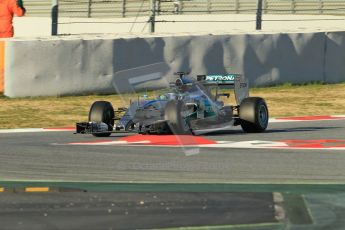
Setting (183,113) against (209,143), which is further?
(183,113)

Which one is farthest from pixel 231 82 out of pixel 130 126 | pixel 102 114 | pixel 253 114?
pixel 102 114

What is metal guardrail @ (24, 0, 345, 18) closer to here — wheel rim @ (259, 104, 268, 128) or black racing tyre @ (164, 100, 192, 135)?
wheel rim @ (259, 104, 268, 128)

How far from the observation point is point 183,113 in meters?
13.1

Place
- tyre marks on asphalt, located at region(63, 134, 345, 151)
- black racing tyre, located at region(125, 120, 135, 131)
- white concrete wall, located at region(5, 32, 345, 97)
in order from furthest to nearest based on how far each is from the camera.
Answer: white concrete wall, located at region(5, 32, 345, 97) < black racing tyre, located at region(125, 120, 135, 131) < tyre marks on asphalt, located at region(63, 134, 345, 151)

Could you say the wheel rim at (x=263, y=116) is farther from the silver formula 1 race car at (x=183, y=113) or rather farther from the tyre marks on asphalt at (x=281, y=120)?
the tyre marks on asphalt at (x=281, y=120)

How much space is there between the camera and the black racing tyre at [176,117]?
1273 centimetres

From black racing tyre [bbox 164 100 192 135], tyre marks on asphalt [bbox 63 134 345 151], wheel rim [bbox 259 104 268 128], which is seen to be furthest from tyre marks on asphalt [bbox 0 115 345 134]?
black racing tyre [bbox 164 100 192 135]

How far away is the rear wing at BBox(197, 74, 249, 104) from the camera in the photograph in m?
14.1

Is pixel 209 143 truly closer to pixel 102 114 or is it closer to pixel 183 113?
pixel 183 113

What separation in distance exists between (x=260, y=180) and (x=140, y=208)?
211cm

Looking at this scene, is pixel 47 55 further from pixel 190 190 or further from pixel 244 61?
pixel 190 190

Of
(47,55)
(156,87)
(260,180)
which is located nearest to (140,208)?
(260,180)

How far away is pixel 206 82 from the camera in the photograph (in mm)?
14031

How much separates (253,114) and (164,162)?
3344 mm
